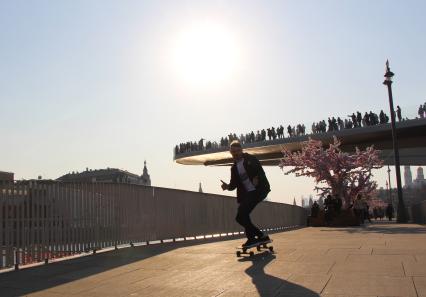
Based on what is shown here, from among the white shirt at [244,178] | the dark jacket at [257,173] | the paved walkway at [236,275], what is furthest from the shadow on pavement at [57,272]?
the dark jacket at [257,173]

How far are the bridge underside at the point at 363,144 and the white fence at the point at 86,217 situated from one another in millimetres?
46428

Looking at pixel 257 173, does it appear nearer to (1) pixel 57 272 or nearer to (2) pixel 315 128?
(1) pixel 57 272

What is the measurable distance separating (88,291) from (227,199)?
12.5m

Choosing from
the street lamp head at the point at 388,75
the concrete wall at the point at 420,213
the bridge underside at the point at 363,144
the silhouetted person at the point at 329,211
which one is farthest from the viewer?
the bridge underside at the point at 363,144

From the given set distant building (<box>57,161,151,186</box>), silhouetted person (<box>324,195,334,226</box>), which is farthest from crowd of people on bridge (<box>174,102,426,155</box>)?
distant building (<box>57,161,151,186</box>)

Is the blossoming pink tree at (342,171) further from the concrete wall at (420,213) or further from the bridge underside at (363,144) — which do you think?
the bridge underside at (363,144)

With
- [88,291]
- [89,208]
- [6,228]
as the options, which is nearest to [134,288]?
[88,291]

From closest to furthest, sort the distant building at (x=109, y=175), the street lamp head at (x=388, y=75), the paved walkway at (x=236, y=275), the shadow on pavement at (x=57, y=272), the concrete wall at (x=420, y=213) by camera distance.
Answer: the paved walkway at (x=236, y=275)
the shadow on pavement at (x=57, y=272)
the concrete wall at (x=420, y=213)
the street lamp head at (x=388, y=75)
the distant building at (x=109, y=175)

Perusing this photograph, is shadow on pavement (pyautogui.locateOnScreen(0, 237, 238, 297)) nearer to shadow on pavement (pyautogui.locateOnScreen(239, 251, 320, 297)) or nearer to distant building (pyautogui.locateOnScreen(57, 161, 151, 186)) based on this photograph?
shadow on pavement (pyautogui.locateOnScreen(239, 251, 320, 297))

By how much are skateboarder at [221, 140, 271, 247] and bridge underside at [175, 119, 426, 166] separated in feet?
169

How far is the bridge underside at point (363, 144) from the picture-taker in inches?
2295

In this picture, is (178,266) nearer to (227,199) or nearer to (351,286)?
(351,286)

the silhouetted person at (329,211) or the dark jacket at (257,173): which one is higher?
the dark jacket at (257,173)

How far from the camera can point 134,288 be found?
19.0 feet
